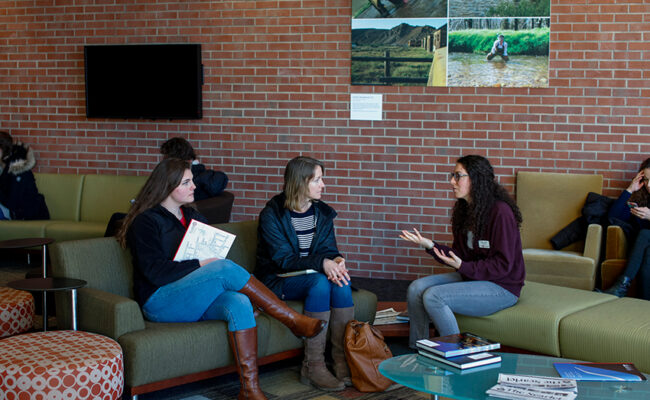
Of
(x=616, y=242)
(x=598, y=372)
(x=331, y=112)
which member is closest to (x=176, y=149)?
(x=331, y=112)

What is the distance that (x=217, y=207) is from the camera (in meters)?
6.28

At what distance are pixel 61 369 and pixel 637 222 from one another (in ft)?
13.8

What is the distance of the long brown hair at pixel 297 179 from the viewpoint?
421cm

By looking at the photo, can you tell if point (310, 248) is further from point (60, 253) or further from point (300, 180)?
point (60, 253)

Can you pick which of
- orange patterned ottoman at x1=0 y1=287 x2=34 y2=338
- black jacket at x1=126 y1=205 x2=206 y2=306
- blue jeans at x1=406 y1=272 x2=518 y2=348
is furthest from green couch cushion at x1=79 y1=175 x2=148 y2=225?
blue jeans at x1=406 y1=272 x2=518 y2=348

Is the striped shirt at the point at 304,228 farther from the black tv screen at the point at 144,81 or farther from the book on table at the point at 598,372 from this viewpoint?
the black tv screen at the point at 144,81

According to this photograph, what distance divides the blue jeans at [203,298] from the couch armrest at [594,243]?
2.90 m

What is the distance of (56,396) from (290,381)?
4.38 ft

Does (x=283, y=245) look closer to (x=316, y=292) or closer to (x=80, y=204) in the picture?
(x=316, y=292)

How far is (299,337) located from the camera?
4078 mm

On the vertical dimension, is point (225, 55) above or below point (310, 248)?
above

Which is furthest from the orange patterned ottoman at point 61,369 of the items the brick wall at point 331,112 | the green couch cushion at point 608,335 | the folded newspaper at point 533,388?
the brick wall at point 331,112

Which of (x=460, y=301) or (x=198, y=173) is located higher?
(x=198, y=173)

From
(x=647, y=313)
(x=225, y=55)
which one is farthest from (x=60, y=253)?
(x=225, y=55)
